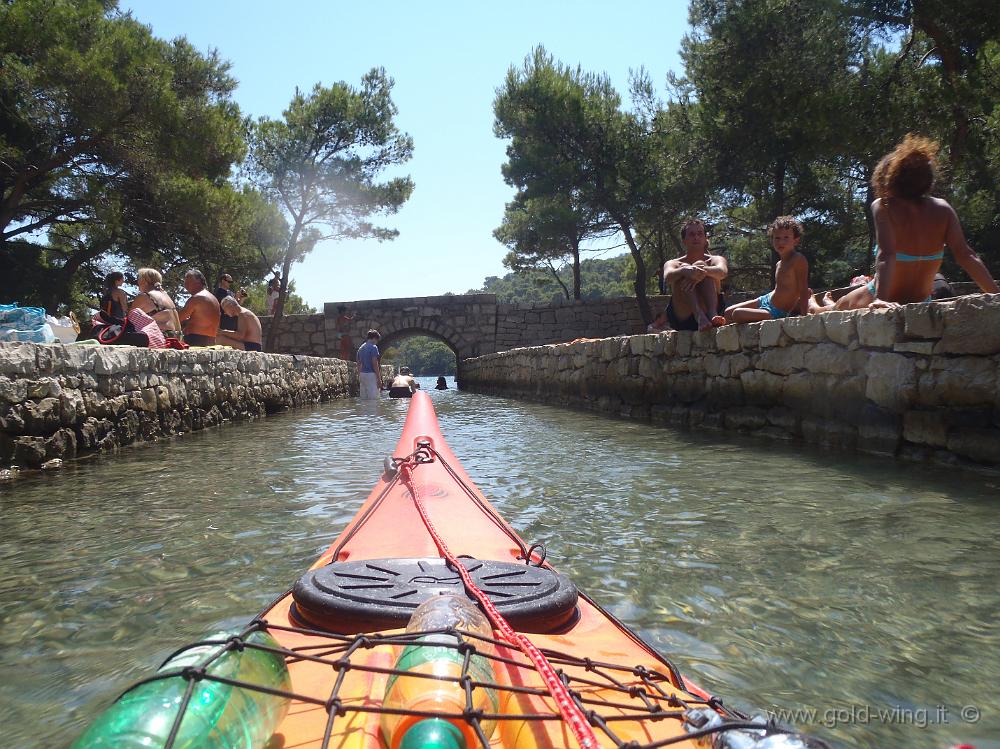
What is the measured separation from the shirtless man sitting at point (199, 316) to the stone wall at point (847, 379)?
518 centimetres

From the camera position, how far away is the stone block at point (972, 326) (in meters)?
3.29

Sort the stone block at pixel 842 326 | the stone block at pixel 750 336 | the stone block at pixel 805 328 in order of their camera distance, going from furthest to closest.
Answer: the stone block at pixel 750 336 < the stone block at pixel 805 328 < the stone block at pixel 842 326

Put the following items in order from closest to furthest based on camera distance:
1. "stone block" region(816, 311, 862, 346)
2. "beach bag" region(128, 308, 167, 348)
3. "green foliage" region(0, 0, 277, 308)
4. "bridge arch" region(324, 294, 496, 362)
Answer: "stone block" region(816, 311, 862, 346) → "beach bag" region(128, 308, 167, 348) → "green foliage" region(0, 0, 277, 308) → "bridge arch" region(324, 294, 496, 362)

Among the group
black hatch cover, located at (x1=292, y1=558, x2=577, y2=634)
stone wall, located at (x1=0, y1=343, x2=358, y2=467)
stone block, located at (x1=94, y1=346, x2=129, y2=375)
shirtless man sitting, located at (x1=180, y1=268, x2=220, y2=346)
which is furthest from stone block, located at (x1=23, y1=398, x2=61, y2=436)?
shirtless man sitting, located at (x1=180, y1=268, x2=220, y2=346)

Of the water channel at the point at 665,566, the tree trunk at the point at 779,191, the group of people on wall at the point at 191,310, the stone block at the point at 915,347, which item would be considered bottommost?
the water channel at the point at 665,566

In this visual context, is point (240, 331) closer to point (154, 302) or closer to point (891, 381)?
point (154, 302)

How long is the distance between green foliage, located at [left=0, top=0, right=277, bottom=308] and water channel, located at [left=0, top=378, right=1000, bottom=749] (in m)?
9.31

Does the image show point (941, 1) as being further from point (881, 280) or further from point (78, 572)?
point (78, 572)

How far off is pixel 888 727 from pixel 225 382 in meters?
7.69

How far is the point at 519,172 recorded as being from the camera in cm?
2123

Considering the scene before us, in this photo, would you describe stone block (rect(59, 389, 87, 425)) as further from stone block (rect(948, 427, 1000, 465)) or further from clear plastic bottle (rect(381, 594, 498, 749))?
stone block (rect(948, 427, 1000, 465))

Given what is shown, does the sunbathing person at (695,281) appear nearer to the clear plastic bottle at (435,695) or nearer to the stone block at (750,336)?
the stone block at (750,336)

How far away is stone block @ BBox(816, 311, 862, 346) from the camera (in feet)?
13.8

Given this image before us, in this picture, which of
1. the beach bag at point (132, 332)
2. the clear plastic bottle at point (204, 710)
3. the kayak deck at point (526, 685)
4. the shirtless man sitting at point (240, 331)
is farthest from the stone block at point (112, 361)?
the clear plastic bottle at point (204, 710)
